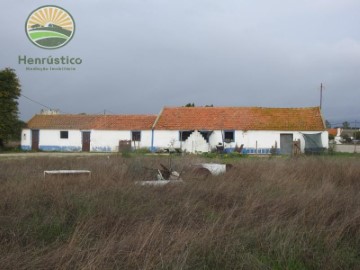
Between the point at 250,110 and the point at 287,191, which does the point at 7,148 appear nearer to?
the point at 250,110

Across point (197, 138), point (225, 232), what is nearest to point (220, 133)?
point (197, 138)

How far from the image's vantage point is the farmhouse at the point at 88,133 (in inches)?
1337

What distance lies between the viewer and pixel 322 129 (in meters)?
31.6

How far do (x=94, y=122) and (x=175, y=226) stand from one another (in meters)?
31.3

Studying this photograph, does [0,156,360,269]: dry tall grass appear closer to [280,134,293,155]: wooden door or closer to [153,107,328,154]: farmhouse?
[153,107,328,154]: farmhouse

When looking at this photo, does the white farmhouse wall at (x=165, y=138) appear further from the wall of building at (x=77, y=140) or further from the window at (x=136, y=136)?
the window at (x=136, y=136)

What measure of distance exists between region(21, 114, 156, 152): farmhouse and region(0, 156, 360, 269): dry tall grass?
2593 centimetres

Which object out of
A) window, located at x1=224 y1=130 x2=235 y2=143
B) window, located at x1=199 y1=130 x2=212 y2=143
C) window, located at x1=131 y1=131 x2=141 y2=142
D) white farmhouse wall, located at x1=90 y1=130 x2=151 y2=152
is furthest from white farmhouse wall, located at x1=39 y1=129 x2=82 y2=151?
window, located at x1=224 y1=130 x2=235 y2=143

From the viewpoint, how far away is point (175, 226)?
5266 mm

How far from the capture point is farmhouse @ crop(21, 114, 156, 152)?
34.0 meters

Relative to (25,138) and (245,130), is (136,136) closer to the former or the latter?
(245,130)

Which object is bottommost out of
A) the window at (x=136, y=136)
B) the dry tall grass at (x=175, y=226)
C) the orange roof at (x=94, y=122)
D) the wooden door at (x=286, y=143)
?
the dry tall grass at (x=175, y=226)

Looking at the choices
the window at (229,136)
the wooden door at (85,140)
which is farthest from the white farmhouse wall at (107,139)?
the window at (229,136)

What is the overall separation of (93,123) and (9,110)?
267 inches
